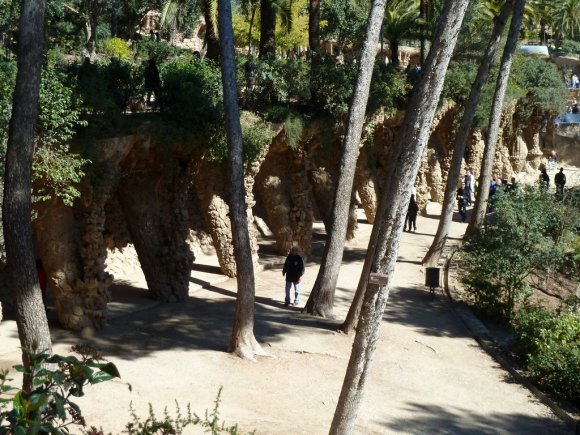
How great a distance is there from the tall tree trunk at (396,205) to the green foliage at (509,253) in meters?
8.75

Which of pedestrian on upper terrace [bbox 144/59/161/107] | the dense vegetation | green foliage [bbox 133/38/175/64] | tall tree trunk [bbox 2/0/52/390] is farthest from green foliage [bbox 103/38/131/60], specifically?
tall tree trunk [bbox 2/0/52/390]

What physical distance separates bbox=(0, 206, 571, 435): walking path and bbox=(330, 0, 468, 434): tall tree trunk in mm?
1825

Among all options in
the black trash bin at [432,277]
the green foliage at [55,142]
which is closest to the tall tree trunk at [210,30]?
the black trash bin at [432,277]

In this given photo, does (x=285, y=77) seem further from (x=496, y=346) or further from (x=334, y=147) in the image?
(x=496, y=346)

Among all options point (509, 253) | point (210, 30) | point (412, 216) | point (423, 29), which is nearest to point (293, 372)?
point (509, 253)

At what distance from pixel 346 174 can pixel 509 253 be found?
3975 mm

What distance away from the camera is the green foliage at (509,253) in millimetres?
16609

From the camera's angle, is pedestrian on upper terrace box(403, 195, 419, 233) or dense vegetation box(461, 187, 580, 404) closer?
dense vegetation box(461, 187, 580, 404)

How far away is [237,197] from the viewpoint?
13.0 m

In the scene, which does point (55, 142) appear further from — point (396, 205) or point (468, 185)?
point (468, 185)

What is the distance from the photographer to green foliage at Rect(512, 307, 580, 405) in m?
12.7

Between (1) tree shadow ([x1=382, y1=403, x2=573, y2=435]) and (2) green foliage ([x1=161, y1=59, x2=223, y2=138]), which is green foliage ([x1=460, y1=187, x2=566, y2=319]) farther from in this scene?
(2) green foliage ([x1=161, y1=59, x2=223, y2=138])

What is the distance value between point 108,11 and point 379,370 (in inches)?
1059

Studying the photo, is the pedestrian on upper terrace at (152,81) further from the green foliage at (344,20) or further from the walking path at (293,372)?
the green foliage at (344,20)
